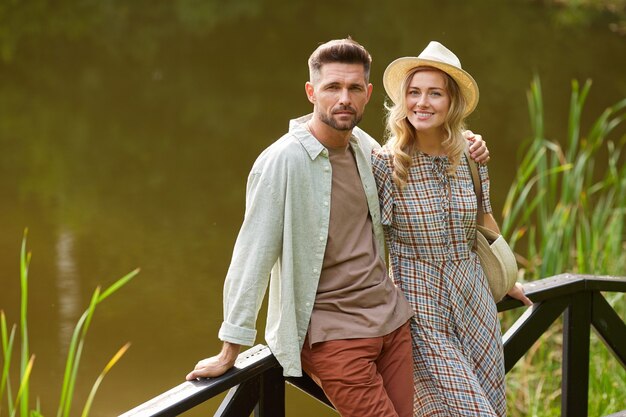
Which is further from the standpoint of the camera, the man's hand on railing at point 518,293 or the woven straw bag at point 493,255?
the man's hand on railing at point 518,293

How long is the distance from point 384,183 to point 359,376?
1.30 feet

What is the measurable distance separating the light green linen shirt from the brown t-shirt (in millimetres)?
27

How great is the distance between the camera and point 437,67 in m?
2.10

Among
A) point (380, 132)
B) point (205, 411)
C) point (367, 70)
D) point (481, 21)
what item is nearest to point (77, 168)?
point (380, 132)

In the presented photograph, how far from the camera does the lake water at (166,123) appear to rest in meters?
5.56

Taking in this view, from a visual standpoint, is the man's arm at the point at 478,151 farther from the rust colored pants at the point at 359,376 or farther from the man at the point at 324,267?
the rust colored pants at the point at 359,376

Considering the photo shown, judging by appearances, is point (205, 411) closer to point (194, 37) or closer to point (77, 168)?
point (77, 168)

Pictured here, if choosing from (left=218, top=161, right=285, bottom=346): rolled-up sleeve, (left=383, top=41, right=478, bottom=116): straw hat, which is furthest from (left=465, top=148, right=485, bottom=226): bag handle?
(left=218, top=161, right=285, bottom=346): rolled-up sleeve

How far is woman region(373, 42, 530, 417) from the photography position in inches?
81.0

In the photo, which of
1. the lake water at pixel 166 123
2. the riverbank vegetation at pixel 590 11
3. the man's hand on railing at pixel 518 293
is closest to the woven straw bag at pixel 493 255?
the man's hand on railing at pixel 518 293

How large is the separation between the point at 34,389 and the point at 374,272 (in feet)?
11.1

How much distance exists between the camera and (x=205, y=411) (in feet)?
15.4

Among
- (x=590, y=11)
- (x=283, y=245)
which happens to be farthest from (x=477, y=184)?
(x=590, y=11)

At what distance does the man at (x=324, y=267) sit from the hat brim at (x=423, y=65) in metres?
0.14
